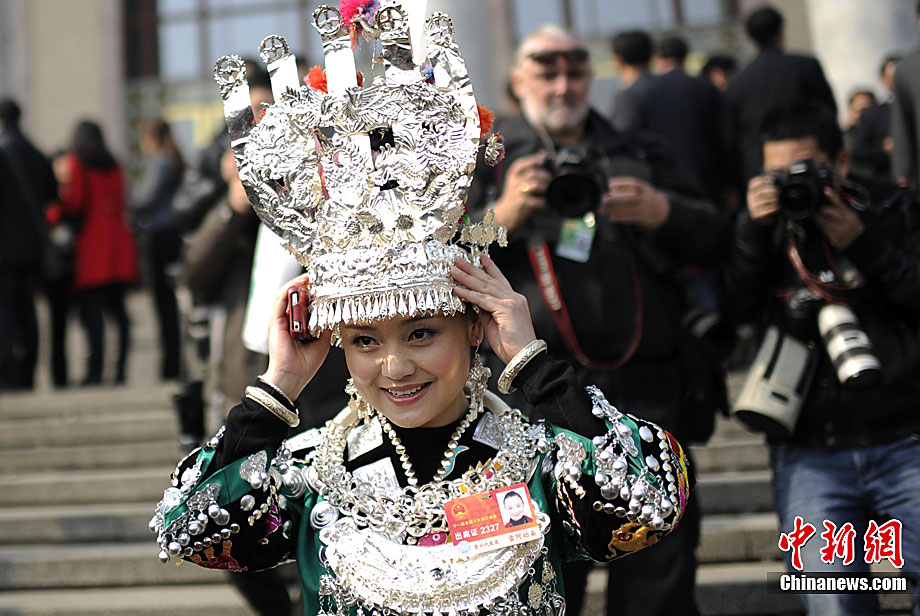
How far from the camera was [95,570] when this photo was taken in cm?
556

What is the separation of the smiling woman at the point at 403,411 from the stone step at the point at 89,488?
366 centimetres

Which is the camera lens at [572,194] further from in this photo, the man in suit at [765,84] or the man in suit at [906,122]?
the man in suit at [765,84]

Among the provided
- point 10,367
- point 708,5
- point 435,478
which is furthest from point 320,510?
point 708,5

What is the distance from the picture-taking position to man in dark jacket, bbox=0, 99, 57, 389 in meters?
8.48

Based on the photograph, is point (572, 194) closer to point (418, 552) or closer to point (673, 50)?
point (418, 552)

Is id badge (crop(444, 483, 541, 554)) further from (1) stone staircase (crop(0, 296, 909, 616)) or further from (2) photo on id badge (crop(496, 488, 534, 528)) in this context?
(1) stone staircase (crop(0, 296, 909, 616))

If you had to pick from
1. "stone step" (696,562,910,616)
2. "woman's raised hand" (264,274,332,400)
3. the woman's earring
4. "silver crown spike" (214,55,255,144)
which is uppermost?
"silver crown spike" (214,55,255,144)

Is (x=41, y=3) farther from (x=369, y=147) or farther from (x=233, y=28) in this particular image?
(x=369, y=147)

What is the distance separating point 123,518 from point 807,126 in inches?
157

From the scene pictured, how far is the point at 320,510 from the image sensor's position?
2756 millimetres

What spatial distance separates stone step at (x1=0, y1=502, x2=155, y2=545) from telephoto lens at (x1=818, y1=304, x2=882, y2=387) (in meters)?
3.65

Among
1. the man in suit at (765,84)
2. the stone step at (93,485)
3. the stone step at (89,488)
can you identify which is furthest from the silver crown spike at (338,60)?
the man in suit at (765,84)

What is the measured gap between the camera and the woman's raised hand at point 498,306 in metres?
2.70


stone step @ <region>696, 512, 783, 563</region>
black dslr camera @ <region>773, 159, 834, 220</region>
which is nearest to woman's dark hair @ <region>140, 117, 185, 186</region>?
stone step @ <region>696, 512, 783, 563</region>
